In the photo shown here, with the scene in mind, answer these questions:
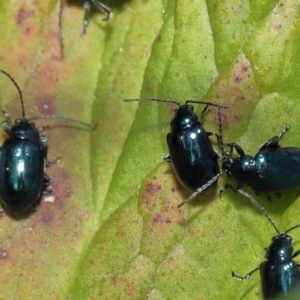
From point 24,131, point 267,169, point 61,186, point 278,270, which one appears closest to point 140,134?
point 61,186

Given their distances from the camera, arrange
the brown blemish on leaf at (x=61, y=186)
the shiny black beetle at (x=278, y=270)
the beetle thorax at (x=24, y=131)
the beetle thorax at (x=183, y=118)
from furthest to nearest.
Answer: the beetle thorax at (x=24, y=131)
the brown blemish on leaf at (x=61, y=186)
the beetle thorax at (x=183, y=118)
the shiny black beetle at (x=278, y=270)

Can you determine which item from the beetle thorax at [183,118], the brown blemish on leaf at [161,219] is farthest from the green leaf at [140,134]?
the beetle thorax at [183,118]

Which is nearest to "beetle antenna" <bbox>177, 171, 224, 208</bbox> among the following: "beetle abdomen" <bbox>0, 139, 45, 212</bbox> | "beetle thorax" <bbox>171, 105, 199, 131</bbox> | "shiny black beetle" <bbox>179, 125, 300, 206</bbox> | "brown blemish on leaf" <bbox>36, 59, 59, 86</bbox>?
"shiny black beetle" <bbox>179, 125, 300, 206</bbox>

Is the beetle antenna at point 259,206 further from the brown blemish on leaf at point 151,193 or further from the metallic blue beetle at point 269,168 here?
the brown blemish on leaf at point 151,193

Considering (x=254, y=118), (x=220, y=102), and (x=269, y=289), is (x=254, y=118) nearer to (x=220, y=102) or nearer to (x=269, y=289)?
(x=220, y=102)

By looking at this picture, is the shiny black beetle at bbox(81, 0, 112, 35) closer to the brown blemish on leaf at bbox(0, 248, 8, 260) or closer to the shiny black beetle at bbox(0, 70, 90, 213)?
the shiny black beetle at bbox(0, 70, 90, 213)
